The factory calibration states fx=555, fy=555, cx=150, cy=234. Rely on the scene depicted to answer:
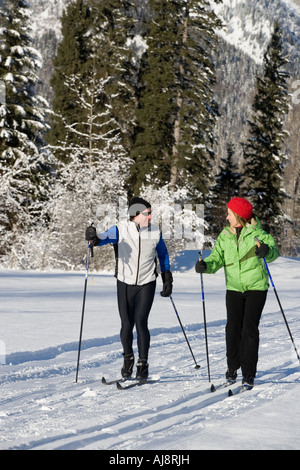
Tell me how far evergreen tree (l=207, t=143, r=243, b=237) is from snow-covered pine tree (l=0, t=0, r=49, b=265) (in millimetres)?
14319

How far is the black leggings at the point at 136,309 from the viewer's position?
5.57 m

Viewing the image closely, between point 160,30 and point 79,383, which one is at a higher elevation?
point 160,30

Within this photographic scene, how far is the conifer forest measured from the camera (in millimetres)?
22172

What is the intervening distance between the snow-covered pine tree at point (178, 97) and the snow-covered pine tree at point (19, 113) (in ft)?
17.4

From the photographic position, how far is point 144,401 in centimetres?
478

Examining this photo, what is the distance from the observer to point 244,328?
17.8 ft

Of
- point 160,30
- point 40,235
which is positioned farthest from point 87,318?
point 160,30

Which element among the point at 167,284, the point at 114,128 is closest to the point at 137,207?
the point at 167,284

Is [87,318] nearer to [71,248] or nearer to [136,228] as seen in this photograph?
[136,228]

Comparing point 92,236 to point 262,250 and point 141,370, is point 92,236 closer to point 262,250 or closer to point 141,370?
point 141,370

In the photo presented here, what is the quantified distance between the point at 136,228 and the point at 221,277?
55.3 ft

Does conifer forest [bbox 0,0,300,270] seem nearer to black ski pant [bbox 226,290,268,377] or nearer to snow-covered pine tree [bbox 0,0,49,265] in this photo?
snow-covered pine tree [bbox 0,0,49,265]

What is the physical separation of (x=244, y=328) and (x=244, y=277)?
50cm
